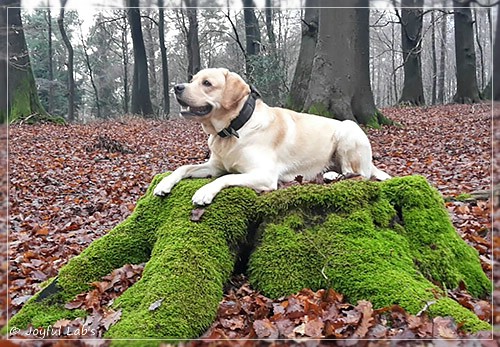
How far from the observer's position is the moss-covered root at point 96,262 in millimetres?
2855

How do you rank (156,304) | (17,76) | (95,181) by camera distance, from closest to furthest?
(156,304), (17,76), (95,181)

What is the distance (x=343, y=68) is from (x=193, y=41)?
3.95ft

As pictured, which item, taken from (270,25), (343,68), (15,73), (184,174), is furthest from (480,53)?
(15,73)

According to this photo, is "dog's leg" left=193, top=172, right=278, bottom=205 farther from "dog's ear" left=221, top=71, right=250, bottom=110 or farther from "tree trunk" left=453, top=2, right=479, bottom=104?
"tree trunk" left=453, top=2, right=479, bottom=104

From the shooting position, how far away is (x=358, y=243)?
A: 286cm

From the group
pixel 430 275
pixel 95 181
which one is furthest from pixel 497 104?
pixel 95 181

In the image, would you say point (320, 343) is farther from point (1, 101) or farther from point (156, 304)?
point (1, 101)

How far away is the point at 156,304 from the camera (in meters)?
2.53

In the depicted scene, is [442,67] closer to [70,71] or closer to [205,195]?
[205,195]

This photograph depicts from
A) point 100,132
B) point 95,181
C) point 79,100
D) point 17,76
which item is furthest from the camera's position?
point 95,181

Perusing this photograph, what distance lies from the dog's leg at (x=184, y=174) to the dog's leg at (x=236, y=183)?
340 mm

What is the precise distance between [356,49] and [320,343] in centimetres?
232

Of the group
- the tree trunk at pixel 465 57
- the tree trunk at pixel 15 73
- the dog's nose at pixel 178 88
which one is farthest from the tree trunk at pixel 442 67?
the tree trunk at pixel 15 73

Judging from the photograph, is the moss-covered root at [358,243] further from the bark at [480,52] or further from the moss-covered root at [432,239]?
the bark at [480,52]
